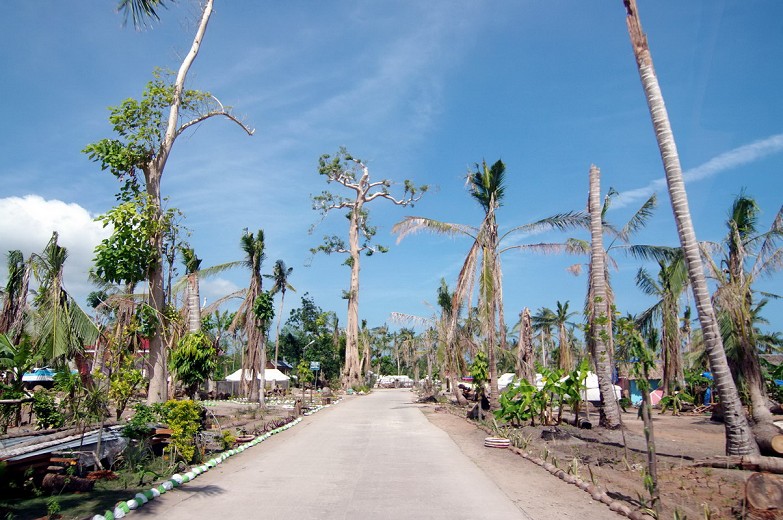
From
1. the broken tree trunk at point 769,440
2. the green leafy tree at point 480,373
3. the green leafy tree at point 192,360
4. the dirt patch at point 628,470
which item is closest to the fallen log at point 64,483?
the dirt patch at point 628,470

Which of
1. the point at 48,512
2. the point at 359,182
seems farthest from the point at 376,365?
the point at 48,512

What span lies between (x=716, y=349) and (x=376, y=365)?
294ft

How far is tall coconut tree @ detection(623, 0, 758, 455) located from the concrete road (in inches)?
178

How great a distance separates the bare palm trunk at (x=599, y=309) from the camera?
15.6m

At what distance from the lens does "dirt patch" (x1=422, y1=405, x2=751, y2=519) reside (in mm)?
7633

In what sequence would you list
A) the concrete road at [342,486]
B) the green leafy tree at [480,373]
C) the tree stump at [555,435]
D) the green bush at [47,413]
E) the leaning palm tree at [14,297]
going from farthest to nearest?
the green leafy tree at [480,373] → the leaning palm tree at [14,297] → the tree stump at [555,435] → the green bush at [47,413] → the concrete road at [342,486]

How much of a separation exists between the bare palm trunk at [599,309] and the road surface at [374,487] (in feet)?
13.9

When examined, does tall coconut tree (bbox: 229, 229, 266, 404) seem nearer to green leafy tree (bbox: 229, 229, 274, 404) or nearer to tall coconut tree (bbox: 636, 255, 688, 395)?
green leafy tree (bbox: 229, 229, 274, 404)

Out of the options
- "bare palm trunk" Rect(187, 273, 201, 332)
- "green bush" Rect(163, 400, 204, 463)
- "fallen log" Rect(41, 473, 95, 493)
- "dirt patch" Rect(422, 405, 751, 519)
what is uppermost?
"bare palm trunk" Rect(187, 273, 201, 332)

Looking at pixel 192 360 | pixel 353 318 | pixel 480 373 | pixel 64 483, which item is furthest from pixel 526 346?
pixel 353 318

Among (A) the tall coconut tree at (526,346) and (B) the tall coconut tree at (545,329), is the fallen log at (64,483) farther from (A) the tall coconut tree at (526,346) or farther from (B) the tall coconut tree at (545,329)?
(B) the tall coconut tree at (545,329)

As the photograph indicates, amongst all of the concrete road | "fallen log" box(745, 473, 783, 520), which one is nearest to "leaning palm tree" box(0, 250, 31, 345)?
the concrete road

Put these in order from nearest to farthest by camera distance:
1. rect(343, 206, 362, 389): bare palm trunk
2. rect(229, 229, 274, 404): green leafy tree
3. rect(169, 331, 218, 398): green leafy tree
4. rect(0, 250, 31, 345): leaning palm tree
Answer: rect(169, 331, 218, 398): green leafy tree, rect(0, 250, 31, 345): leaning palm tree, rect(229, 229, 274, 404): green leafy tree, rect(343, 206, 362, 389): bare palm trunk

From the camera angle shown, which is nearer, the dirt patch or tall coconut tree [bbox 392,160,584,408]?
the dirt patch
